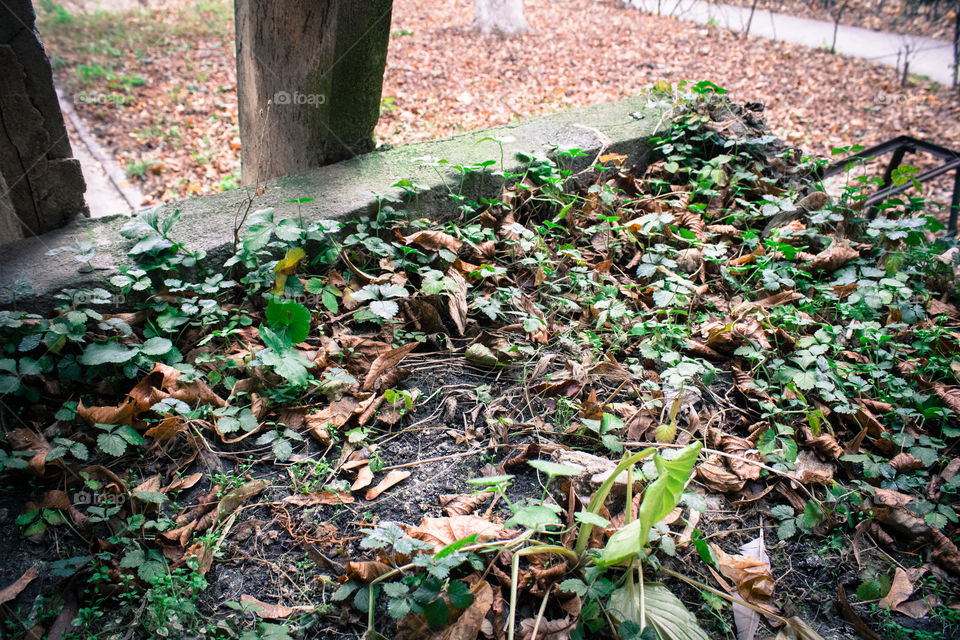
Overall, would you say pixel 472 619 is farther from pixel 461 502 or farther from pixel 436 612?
pixel 461 502

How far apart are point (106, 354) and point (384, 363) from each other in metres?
0.86

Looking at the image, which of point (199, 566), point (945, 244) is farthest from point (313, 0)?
point (945, 244)

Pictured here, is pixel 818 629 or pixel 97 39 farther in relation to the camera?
pixel 97 39

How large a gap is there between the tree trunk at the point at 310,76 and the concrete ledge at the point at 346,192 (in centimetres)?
20

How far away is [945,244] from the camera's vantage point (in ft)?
9.11

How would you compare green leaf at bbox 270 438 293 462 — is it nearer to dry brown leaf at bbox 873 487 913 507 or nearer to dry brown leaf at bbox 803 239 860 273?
dry brown leaf at bbox 873 487 913 507

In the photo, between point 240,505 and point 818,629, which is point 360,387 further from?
point 818,629

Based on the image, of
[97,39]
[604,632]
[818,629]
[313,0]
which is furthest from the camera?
[97,39]

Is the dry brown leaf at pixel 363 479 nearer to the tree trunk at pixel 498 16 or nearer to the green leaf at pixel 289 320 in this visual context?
the green leaf at pixel 289 320

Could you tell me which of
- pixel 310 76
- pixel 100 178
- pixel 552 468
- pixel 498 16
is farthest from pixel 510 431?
pixel 498 16

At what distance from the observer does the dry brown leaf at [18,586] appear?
134 cm

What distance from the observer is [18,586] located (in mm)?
1369

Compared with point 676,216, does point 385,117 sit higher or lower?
higher

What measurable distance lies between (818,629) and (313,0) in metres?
3.01
